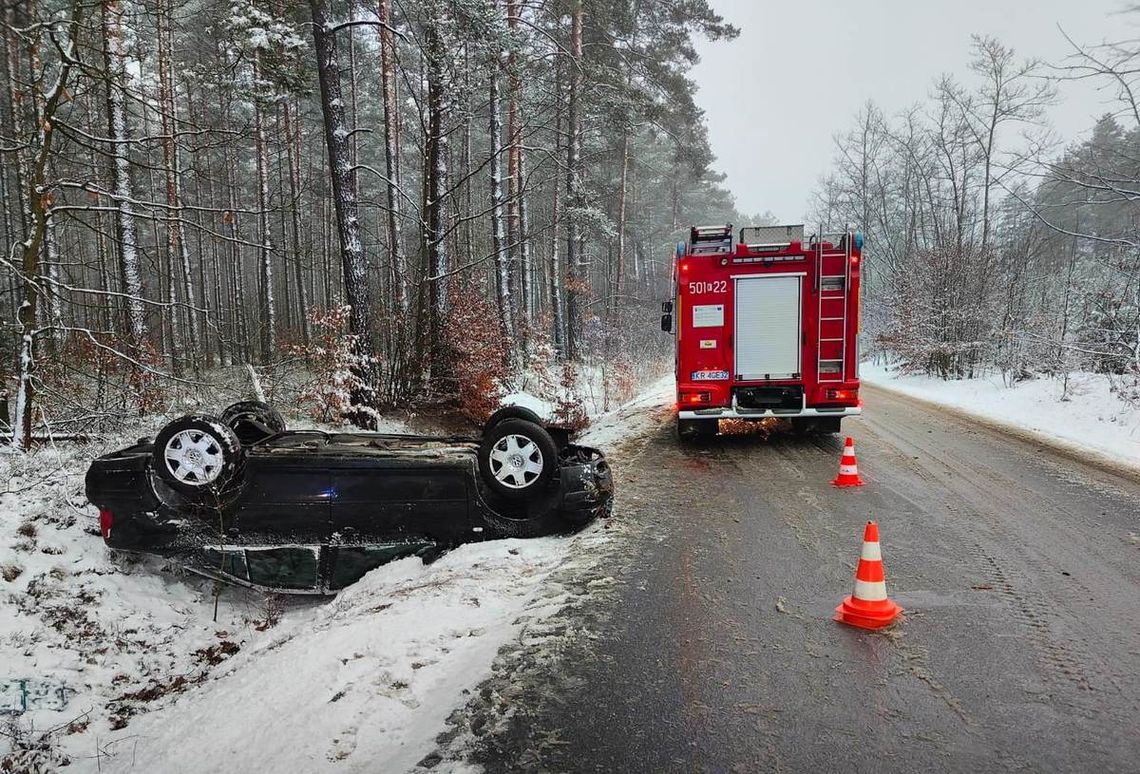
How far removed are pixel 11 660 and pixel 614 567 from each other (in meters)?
4.19

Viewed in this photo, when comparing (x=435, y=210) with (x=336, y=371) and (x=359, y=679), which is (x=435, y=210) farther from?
(x=359, y=679)

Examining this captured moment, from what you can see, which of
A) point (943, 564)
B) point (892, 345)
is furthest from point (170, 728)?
point (892, 345)

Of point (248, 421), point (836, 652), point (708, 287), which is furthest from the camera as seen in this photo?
point (708, 287)

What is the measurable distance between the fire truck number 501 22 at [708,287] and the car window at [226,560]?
656cm

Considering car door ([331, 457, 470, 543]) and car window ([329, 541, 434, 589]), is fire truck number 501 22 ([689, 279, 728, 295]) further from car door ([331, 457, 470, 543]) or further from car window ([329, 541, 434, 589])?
car window ([329, 541, 434, 589])

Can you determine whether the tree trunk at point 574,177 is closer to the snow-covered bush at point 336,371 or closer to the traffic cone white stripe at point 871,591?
the snow-covered bush at point 336,371

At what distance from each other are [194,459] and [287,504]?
81 centimetres

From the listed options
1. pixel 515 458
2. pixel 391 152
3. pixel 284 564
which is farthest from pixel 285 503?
pixel 391 152

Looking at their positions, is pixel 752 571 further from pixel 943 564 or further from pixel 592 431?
pixel 592 431

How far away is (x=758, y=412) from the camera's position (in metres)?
8.83

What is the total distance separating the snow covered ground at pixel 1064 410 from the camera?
9.02 metres

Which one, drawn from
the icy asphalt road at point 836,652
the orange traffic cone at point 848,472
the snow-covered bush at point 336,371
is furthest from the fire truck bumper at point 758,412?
the snow-covered bush at point 336,371

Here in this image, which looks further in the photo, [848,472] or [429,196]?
[429,196]

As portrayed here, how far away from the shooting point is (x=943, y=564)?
14.6 feet
